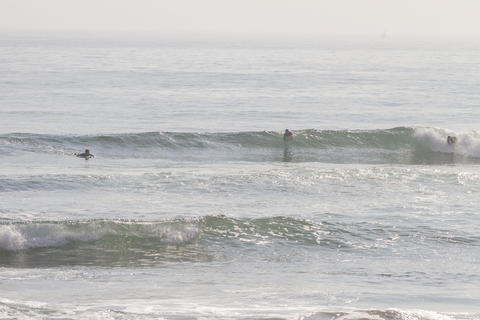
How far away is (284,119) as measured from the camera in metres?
45.2

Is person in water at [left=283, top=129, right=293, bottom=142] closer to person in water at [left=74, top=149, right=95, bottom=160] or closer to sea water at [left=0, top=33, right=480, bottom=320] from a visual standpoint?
sea water at [left=0, top=33, right=480, bottom=320]

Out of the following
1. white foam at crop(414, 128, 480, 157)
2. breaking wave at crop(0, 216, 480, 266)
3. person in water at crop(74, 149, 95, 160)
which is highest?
white foam at crop(414, 128, 480, 157)

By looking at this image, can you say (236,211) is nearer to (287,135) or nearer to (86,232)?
(86,232)

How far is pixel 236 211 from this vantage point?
23.7 meters

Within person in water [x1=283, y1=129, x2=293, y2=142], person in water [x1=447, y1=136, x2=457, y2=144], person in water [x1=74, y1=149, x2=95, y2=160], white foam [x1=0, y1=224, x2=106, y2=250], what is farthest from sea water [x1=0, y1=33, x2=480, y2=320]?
person in water [x1=74, y1=149, x2=95, y2=160]

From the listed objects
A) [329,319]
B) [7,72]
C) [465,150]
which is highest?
[7,72]

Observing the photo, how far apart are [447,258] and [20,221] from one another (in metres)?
9.95

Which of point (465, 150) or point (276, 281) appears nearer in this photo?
point (276, 281)

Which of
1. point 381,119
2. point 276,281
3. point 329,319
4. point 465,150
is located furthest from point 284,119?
point 329,319

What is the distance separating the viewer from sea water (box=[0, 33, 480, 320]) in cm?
1594

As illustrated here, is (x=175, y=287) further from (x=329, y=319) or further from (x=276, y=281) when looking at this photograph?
(x=329, y=319)

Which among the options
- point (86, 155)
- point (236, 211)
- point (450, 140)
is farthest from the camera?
point (450, 140)

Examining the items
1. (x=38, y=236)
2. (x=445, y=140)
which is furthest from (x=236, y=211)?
(x=445, y=140)

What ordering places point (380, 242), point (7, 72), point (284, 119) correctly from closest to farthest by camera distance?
1. point (380, 242)
2. point (284, 119)
3. point (7, 72)
